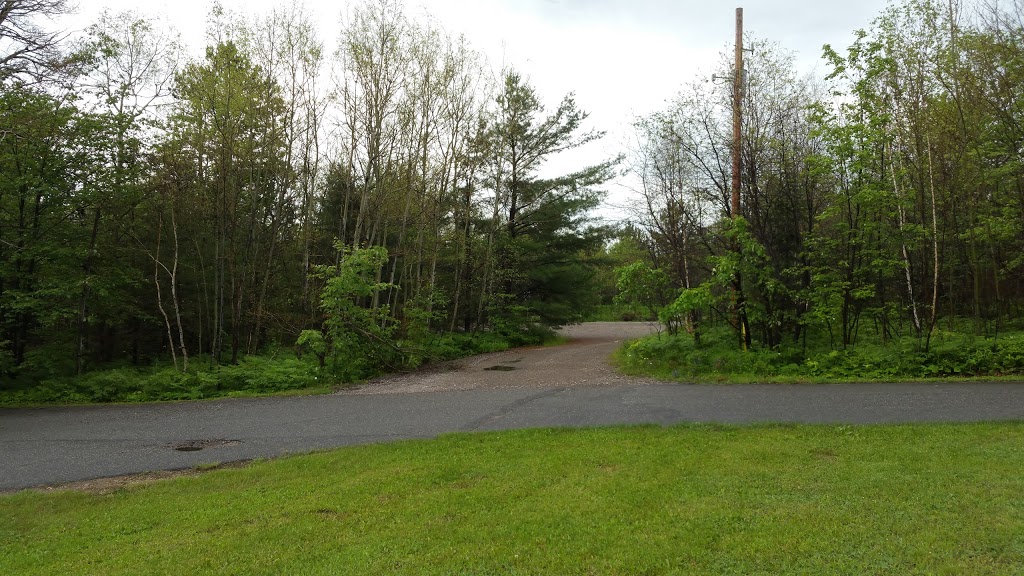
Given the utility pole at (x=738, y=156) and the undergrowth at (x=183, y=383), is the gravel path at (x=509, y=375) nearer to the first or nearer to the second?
the undergrowth at (x=183, y=383)

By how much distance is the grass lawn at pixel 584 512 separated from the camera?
3.46m

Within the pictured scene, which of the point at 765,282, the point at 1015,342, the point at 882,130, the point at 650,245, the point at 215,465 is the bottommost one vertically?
the point at 215,465

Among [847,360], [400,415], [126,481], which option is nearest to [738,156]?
[847,360]

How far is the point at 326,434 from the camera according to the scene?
7621 mm

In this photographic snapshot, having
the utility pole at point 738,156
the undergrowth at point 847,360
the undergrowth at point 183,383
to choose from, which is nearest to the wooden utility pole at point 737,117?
the utility pole at point 738,156

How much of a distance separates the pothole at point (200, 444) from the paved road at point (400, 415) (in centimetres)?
1

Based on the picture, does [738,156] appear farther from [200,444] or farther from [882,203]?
[200,444]

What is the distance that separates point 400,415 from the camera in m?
8.60

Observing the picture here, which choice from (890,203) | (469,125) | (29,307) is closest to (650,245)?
(890,203)

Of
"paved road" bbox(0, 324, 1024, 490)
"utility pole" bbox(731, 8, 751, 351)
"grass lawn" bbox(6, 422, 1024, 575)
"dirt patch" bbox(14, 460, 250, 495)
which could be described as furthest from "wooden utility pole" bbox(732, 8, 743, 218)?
"dirt patch" bbox(14, 460, 250, 495)

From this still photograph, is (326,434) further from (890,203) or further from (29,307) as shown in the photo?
(890,203)

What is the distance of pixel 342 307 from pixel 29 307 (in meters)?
6.32

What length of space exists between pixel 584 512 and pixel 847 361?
7.47m

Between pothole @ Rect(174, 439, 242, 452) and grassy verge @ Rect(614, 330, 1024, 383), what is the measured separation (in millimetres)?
6944
